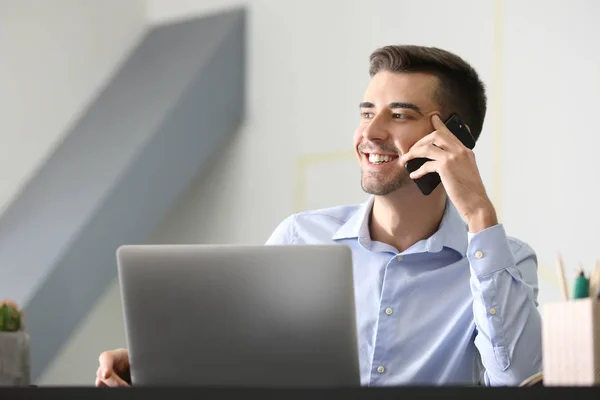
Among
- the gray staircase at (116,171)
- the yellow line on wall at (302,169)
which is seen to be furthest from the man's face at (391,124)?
the gray staircase at (116,171)

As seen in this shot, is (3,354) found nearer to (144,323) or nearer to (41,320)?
(144,323)

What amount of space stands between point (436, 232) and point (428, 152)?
227 millimetres

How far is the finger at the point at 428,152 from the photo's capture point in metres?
1.87

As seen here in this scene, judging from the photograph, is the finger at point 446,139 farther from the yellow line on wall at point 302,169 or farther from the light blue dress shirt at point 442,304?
the yellow line on wall at point 302,169

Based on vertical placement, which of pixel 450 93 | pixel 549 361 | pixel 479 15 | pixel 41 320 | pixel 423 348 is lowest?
pixel 41 320

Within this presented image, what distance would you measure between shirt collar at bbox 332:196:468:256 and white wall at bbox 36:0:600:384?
0.89 m

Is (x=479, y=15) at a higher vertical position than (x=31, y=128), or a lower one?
higher

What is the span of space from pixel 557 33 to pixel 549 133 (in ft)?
1.03

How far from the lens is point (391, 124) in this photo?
7.09 feet

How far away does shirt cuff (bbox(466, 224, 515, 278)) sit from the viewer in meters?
1.61

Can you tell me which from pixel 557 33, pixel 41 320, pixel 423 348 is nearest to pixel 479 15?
pixel 557 33

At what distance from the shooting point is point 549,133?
3.01 metres

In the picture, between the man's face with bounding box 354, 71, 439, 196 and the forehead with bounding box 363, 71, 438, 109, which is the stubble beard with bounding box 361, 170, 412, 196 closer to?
the man's face with bounding box 354, 71, 439, 196

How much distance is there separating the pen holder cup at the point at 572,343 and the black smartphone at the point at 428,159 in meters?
0.90
